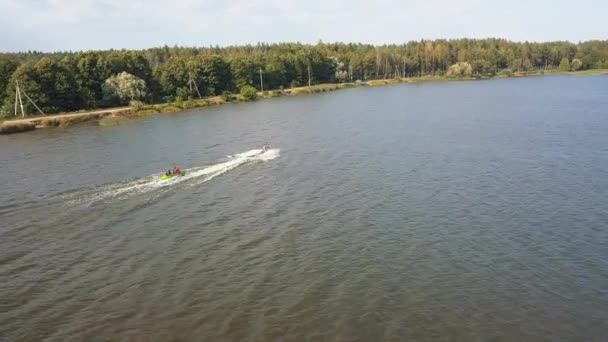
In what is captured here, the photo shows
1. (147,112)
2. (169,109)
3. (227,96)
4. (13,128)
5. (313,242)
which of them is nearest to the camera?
(313,242)

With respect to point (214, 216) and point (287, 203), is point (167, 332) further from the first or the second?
point (287, 203)

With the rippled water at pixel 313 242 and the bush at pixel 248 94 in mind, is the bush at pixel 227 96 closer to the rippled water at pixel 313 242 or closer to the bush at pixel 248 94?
the bush at pixel 248 94

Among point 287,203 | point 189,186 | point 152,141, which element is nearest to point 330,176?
point 287,203

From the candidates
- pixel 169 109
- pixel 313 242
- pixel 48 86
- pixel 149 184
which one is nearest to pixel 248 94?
pixel 169 109

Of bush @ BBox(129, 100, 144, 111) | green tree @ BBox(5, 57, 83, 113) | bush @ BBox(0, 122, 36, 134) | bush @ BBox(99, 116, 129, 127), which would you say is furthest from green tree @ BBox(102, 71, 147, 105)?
bush @ BBox(0, 122, 36, 134)

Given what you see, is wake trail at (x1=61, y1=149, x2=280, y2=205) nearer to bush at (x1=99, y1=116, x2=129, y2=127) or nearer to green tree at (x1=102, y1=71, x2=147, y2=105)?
bush at (x1=99, y1=116, x2=129, y2=127)

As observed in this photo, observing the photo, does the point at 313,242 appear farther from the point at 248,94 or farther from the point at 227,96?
the point at 227,96
